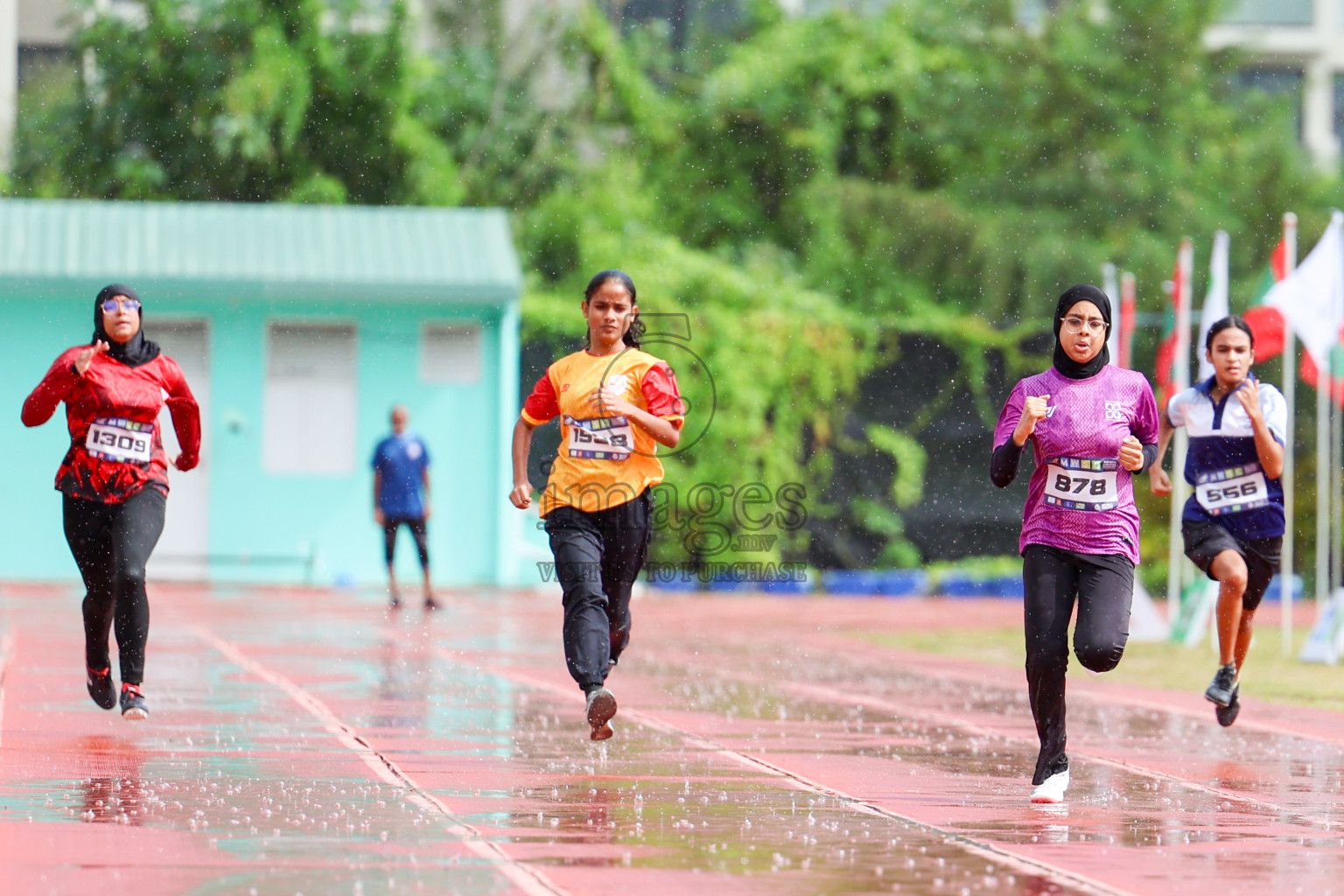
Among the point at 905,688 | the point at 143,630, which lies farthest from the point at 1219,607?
the point at 143,630

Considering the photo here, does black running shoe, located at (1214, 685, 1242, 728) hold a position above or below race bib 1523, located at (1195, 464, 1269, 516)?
below

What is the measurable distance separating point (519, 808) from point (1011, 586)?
16926mm

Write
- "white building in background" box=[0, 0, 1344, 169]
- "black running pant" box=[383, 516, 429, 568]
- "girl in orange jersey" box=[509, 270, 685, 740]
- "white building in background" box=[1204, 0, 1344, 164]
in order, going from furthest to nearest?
"white building in background" box=[1204, 0, 1344, 164] < "white building in background" box=[0, 0, 1344, 169] < "black running pant" box=[383, 516, 429, 568] < "girl in orange jersey" box=[509, 270, 685, 740]

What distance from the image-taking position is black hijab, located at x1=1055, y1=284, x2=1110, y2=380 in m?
6.85

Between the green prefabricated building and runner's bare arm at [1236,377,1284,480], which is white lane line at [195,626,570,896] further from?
the green prefabricated building

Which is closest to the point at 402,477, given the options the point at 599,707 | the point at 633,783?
the point at 599,707

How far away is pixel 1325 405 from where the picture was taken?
1455 cm

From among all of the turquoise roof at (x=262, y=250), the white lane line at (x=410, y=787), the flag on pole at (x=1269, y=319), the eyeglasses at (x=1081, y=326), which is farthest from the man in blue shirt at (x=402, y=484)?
the eyeglasses at (x=1081, y=326)

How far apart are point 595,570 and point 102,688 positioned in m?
2.39

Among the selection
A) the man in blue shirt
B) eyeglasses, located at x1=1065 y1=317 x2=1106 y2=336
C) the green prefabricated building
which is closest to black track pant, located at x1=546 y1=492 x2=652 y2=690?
eyeglasses, located at x1=1065 y1=317 x2=1106 y2=336

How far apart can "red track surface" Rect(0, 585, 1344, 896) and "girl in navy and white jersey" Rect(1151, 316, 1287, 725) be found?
1.78 feet

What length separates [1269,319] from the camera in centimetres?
1562

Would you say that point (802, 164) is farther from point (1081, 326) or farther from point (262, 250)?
point (1081, 326)

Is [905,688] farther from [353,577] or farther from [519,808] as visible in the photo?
[353,577]
